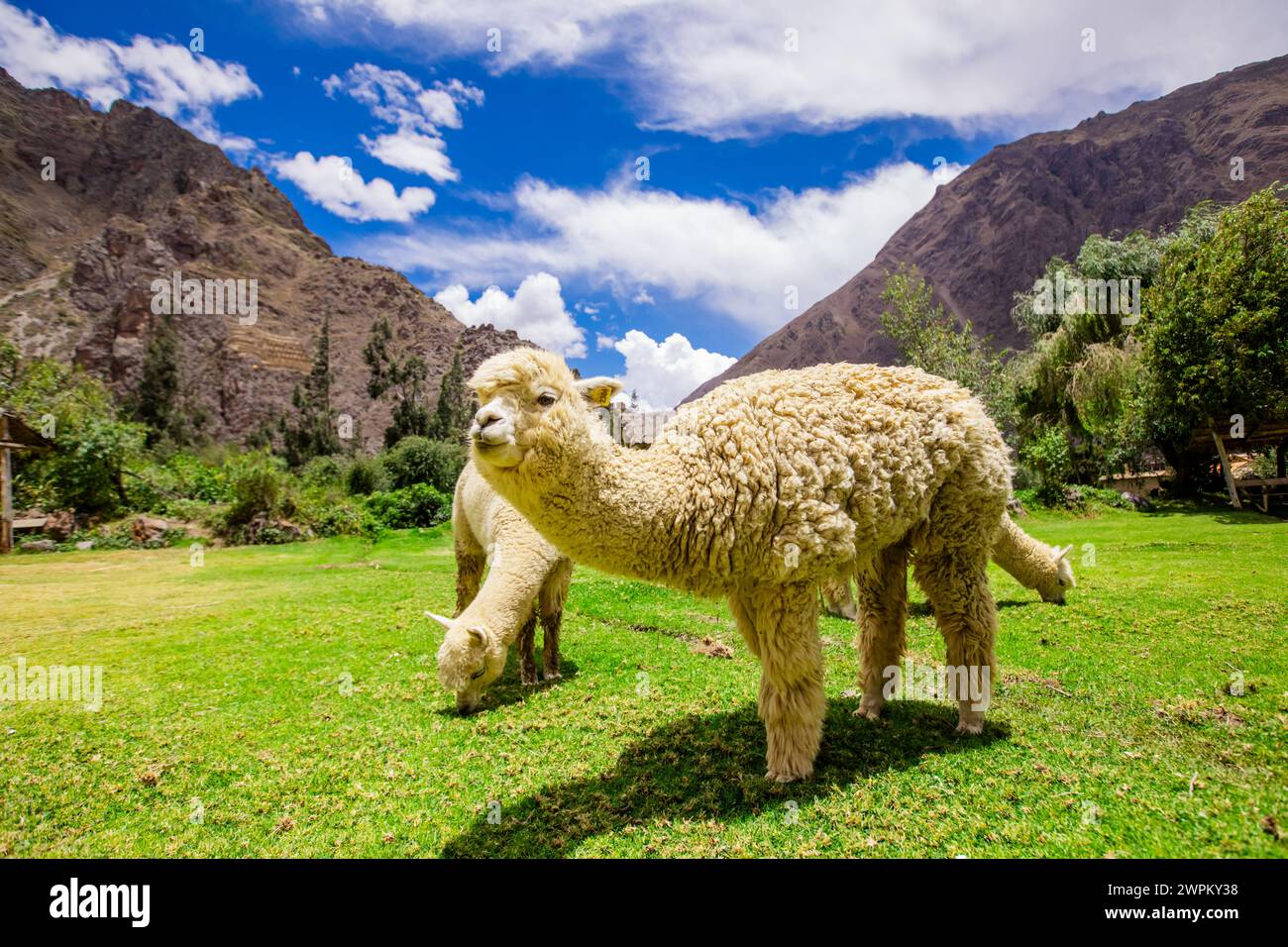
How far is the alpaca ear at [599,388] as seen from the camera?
3967 mm

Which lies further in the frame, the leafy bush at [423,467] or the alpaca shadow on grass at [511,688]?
the leafy bush at [423,467]

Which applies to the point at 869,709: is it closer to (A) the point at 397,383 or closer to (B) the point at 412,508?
(B) the point at 412,508

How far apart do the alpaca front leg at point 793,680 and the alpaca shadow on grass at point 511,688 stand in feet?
10.9

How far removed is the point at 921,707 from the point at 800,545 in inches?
110

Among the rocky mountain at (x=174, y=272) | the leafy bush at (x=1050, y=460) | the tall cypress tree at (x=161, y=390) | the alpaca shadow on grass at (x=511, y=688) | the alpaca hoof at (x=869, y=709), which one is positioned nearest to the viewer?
the alpaca hoof at (x=869, y=709)

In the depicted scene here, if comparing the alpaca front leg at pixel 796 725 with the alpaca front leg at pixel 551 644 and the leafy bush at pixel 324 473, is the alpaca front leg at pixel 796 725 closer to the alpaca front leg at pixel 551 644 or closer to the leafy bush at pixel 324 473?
the alpaca front leg at pixel 551 644

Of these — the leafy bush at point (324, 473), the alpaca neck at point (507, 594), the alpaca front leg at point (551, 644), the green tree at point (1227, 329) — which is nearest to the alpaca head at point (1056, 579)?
the alpaca front leg at point (551, 644)

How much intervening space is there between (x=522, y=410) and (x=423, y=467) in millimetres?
35452

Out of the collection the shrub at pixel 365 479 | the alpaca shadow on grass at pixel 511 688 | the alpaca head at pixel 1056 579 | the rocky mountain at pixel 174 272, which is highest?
the rocky mountain at pixel 174 272

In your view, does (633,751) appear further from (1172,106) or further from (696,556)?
(1172,106)

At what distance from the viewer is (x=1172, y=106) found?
98.2 metres
